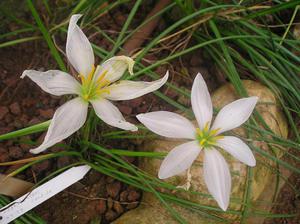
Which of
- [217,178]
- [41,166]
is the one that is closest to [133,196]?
[41,166]

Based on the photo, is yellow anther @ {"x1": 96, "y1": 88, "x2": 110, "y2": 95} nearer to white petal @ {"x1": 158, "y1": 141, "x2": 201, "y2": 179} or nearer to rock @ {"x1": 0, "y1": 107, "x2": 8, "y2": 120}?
white petal @ {"x1": 158, "y1": 141, "x2": 201, "y2": 179}

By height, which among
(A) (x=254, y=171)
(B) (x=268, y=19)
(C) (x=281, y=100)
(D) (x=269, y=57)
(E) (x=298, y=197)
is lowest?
(E) (x=298, y=197)

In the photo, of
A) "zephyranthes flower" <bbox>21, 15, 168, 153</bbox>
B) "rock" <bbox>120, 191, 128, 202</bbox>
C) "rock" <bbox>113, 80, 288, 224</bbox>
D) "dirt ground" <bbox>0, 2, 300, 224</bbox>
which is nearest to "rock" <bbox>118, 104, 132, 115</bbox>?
"dirt ground" <bbox>0, 2, 300, 224</bbox>

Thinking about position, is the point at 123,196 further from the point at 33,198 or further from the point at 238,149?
the point at 238,149

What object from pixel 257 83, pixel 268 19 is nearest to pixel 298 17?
pixel 268 19

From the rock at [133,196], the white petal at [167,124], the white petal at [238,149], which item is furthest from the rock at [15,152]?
the white petal at [238,149]

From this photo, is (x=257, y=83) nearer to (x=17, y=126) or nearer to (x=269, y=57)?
(x=269, y=57)
